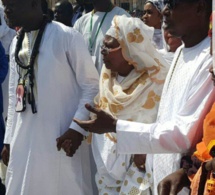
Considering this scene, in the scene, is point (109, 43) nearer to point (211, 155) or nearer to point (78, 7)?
point (211, 155)

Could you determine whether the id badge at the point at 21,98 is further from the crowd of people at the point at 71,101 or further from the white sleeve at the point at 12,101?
Result: the white sleeve at the point at 12,101

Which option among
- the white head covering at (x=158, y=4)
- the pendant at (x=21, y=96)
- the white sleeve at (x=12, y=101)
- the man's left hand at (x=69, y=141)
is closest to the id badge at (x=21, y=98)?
the pendant at (x=21, y=96)

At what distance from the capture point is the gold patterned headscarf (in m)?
3.77

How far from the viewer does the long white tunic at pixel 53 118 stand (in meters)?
3.86

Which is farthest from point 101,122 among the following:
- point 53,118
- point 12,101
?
point 12,101

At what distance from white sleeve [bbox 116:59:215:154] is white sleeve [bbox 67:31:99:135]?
3.83ft

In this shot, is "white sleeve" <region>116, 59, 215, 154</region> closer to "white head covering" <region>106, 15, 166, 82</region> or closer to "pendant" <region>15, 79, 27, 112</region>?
"white head covering" <region>106, 15, 166, 82</region>

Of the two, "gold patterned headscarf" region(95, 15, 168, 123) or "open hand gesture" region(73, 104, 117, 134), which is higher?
"open hand gesture" region(73, 104, 117, 134)

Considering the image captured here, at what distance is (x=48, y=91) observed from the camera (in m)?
3.87

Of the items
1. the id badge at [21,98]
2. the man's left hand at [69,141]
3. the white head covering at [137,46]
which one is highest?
the white head covering at [137,46]

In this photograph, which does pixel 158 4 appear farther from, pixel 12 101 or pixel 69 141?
pixel 69 141

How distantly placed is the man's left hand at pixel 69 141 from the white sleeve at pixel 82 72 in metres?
0.04

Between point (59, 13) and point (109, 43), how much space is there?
4.79 metres

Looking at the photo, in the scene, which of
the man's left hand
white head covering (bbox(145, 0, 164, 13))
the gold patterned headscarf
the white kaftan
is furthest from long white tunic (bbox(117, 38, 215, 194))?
the white kaftan
